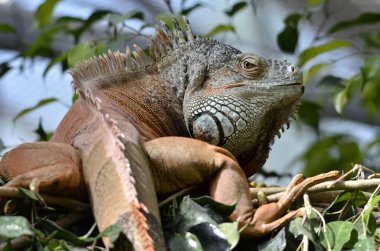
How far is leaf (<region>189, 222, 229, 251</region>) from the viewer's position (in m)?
3.05

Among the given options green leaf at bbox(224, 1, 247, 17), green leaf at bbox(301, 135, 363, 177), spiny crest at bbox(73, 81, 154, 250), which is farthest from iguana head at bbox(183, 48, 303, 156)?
green leaf at bbox(301, 135, 363, 177)

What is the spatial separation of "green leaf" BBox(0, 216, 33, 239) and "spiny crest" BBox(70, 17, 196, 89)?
39.2 inches

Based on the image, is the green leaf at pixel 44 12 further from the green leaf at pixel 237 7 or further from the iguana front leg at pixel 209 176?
the iguana front leg at pixel 209 176

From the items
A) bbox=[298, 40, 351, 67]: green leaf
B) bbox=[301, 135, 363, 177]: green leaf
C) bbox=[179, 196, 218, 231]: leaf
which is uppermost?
bbox=[179, 196, 218, 231]: leaf

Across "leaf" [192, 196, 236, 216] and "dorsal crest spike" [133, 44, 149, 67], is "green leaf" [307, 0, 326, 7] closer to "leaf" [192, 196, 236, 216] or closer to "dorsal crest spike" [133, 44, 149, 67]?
"dorsal crest spike" [133, 44, 149, 67]

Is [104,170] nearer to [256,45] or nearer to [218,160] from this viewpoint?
[218,160]

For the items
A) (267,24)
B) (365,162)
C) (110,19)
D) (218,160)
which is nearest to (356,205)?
(218,160)

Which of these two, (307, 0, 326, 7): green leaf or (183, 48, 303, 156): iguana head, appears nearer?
(183, 48, 303, 156): iguana head

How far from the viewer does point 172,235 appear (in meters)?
3.09

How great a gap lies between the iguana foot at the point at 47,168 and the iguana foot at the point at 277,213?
607 mm

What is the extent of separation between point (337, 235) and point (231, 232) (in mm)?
383

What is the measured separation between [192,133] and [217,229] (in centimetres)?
94

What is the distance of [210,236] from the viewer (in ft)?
10.1

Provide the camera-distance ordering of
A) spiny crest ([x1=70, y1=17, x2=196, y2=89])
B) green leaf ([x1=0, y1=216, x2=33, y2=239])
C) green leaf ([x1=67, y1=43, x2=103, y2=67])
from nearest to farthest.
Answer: green leaf ([x1=0, y1=216, x2=33, y2=239])
spiny crest ([x1=70, y1=17, x2=196, y2=89])
green leaf ([x1=67, y1=43, x2=103, y2=67])
